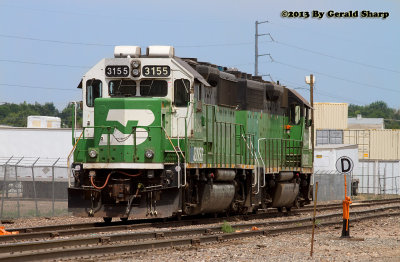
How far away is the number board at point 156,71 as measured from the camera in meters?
17.9

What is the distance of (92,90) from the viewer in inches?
721

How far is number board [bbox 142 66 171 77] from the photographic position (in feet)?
58.7

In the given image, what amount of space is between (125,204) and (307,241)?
15.1 ft

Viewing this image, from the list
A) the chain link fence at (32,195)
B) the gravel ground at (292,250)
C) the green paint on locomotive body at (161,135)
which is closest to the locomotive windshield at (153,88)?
the green paint on locomotive body at (161,135)

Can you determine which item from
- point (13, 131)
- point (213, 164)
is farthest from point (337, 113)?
point (213, 164)

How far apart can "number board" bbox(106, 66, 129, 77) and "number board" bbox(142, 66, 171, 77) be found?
44 centimetres

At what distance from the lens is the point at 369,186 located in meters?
64.7

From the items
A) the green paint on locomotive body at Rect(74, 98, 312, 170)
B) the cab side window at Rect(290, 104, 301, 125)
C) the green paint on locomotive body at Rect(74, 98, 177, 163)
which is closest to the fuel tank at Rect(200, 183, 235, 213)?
the green paint on locomotive body at Rect(74, 98, 312, 170)

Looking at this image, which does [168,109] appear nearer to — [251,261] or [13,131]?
[251,261]

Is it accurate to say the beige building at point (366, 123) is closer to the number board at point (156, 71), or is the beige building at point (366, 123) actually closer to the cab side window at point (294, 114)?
the cab side window at point (294, 114)

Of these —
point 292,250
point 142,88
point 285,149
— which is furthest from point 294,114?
point 292,250

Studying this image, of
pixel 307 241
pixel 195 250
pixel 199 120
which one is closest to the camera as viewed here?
pixel 195 250

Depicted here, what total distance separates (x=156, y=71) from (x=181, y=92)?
0.81 m

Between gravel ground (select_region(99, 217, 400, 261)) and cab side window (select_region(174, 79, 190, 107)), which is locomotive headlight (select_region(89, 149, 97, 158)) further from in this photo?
gravel ground (select_region(99, 217, 400, 261))
